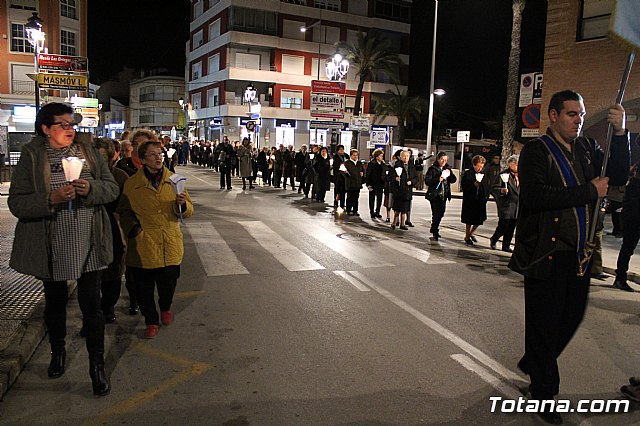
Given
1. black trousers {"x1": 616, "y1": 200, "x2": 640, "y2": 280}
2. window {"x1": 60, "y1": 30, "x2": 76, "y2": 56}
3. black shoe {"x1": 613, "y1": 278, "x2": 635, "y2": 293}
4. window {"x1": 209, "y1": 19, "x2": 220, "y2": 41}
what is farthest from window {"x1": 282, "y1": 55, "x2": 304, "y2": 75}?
black shoe {"x1": 613, "y1": 278, "x2": 635, "y2": 293}

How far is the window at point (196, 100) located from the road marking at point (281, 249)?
50191mm

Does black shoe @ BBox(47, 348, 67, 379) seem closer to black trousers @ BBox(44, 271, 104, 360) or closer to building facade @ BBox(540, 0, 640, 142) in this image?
black trousers @ BBox(44, 271, 104, 360)

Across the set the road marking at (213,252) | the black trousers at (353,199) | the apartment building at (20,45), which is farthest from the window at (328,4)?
the road marking at (213,252)

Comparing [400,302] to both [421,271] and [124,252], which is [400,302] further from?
[124,252]

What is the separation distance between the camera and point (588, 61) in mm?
17859

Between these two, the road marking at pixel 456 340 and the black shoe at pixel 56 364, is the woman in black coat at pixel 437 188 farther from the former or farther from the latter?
the black shoe at pixel 56 364

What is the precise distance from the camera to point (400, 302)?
6.83m

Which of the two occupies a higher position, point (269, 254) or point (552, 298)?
point (552, 298)

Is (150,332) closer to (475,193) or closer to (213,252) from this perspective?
(213,252)

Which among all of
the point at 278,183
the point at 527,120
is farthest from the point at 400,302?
the point at 278,183

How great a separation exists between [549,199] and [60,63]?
19601 mm

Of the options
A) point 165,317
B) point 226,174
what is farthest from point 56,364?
point 226,174

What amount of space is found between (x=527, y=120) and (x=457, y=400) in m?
11.1

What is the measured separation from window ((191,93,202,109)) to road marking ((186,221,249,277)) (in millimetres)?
50369
